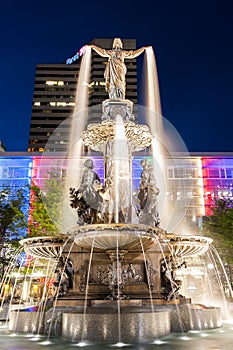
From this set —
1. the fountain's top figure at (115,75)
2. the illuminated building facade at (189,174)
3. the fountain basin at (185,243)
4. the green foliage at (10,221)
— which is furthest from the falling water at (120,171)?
the illuminated building facade at (189,174)

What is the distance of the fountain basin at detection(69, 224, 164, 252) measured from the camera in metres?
9.09

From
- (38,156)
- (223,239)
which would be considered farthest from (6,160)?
(223,239)

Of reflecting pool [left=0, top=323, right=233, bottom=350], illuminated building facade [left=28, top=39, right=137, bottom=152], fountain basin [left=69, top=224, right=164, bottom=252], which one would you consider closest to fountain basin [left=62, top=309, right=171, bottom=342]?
reflecting pool [left=0, top=323, right=233, bottom=350]

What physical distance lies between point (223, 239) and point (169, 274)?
15911 mm

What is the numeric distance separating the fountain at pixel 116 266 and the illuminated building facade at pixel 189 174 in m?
38.8

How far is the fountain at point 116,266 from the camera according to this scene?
7000mm

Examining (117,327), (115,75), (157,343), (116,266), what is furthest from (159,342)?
(115,75)

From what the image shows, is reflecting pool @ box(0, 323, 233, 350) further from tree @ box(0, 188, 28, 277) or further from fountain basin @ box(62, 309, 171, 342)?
tree @ box(0, 188, 28, 277)

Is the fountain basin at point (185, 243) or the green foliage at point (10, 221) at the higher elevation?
the green foliage at point (10, 221)

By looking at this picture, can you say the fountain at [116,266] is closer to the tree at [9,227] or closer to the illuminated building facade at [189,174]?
the tree at [9,227]

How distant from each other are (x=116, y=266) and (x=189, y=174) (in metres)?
45.4

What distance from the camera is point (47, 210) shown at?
25.7 m

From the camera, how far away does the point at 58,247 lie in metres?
10.9

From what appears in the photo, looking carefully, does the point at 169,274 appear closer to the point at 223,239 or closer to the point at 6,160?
the point at 223,239
